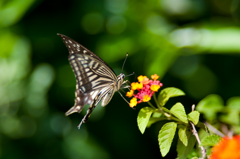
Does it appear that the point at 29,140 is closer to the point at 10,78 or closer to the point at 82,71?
the point at 10,78

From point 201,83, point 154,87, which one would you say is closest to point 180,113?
point 154,87

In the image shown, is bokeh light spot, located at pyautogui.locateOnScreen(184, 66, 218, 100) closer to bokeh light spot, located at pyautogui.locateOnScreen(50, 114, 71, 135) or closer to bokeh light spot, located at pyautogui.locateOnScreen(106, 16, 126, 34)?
bokeh light spot, located at pyautogui.locateOnScreen(106, 16, 126, 34)

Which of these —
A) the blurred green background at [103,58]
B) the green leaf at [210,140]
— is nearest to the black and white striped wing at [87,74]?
the blurred green background at [103,58]

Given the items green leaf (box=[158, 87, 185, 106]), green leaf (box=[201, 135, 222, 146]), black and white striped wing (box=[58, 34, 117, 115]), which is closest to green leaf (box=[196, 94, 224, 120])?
green leaf (box=[158, 87, 185, 106])

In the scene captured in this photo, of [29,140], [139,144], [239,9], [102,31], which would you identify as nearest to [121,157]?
[139,144]

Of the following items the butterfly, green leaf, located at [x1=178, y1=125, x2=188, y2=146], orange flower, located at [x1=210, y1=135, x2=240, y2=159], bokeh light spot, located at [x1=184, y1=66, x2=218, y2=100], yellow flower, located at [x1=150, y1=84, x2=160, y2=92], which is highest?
orange flower, located at [x1=210, y1=135, x2=240, y2=159]

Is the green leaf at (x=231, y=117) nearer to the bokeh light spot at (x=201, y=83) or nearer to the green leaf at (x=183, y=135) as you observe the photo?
the green leaf at (x=183, y=135)
